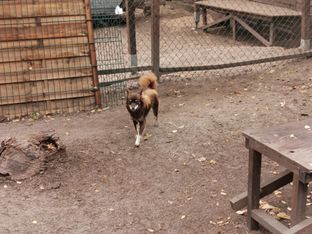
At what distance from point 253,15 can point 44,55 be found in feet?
18.2

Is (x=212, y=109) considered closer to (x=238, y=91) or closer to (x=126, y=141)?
(x=238, y=91)

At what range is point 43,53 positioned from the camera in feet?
21.0

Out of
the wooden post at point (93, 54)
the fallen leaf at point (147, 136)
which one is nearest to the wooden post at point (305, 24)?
the wooden post at point (93, 54)

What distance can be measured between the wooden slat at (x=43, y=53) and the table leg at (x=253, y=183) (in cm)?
361

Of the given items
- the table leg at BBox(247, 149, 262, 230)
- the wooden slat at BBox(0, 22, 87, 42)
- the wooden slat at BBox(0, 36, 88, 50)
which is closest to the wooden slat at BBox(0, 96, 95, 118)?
the wooden slat at BBox(0, 36, 88, 50)

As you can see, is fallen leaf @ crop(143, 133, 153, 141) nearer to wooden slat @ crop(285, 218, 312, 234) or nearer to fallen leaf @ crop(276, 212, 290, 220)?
fallen leaf @ crop(276, 212, 290, 220)

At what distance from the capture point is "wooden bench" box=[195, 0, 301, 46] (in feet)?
32.3

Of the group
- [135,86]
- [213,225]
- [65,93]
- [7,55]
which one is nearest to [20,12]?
[7,55]

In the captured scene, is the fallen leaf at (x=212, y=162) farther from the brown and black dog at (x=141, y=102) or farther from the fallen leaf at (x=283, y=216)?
the fallen leaf at (x=283, y=216)

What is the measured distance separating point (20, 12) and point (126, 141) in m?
2.31

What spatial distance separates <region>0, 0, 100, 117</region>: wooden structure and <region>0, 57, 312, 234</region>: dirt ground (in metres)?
0.34

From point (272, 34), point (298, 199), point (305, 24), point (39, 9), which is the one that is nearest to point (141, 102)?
point (39, 9)

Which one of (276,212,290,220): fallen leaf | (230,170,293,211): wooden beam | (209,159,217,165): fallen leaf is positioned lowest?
(276,212,290,220): fallen leaf

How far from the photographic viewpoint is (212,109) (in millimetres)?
6406
